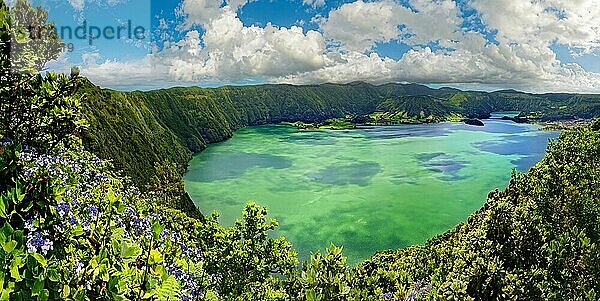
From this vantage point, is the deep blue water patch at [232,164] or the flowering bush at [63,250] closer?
the flowering bush at [63,250]

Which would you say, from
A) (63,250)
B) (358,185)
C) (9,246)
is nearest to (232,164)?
(358,185)

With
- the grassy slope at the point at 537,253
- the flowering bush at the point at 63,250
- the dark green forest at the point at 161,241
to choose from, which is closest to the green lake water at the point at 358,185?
the dark green forest at the point at 161,241

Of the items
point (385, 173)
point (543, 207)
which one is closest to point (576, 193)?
point (543, 207)

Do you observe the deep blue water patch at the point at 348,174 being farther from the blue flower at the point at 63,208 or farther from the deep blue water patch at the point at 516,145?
the blue flower at the point at 63,208

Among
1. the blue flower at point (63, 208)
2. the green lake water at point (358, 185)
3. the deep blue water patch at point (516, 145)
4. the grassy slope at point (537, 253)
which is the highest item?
the blue flower at point (63, 208)

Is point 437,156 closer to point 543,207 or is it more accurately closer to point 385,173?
point 385,173

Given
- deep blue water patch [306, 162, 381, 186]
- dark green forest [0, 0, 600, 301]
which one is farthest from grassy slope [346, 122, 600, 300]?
deep blue water patch [306, 162, 381, 186]
